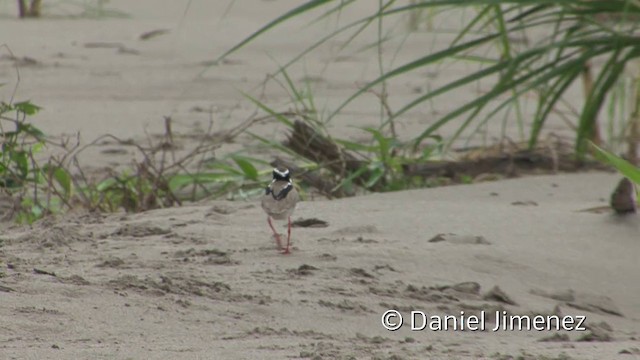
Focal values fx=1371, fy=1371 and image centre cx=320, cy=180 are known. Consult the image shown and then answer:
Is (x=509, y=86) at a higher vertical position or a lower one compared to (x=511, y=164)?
higher

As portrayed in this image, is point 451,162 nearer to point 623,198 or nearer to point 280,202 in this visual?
point 623,198

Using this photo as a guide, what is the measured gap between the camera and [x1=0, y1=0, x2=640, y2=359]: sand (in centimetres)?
229

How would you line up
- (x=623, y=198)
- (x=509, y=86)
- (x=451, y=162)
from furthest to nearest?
(x=451, y=162), (x=623, y=198), (x=509, y=86)

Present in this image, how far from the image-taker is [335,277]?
2.83 meters

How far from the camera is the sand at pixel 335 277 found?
7.53ft

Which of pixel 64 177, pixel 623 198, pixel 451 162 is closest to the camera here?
pixel 623 198

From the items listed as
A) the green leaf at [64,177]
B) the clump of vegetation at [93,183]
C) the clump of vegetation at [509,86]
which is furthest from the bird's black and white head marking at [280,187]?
the green leaf at [64,177]

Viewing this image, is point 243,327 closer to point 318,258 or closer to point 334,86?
point 318,258

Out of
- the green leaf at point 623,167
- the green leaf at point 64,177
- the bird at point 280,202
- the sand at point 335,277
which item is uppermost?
the green leaf at point 623,167

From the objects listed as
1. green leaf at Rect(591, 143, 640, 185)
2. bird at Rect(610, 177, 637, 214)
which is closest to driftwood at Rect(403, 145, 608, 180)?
bird at Rect(610, 177, 637, 214)

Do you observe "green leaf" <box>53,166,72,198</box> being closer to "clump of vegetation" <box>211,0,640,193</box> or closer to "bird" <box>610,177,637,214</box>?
"clump of vegetation" <box>211,0,640,193</box>

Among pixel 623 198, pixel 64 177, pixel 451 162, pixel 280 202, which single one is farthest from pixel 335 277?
pixel 451 162

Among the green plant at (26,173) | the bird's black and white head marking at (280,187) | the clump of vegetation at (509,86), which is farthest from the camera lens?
the green plant at (26,173)

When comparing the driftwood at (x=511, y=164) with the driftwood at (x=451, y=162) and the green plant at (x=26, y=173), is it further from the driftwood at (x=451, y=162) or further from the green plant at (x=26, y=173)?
the green plant at (x=26, y=173)
